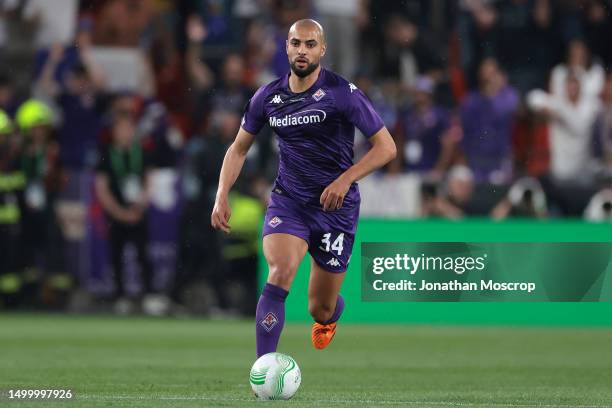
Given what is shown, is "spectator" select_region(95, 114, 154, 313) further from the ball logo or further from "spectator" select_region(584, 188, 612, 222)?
the ball logo

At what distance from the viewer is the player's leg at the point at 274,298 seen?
28.2 feet

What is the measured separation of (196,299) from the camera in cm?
1884

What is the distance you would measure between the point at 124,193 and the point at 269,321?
1035 centimetres

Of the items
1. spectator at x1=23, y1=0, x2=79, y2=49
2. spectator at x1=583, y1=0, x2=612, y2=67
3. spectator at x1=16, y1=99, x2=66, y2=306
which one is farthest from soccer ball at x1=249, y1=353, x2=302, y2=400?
spectator at x1=23, y1=0, x2=79, y2=49

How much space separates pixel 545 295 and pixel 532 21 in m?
5.33

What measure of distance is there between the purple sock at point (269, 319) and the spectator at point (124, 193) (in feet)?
33.0

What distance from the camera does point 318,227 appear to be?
30.6 ft

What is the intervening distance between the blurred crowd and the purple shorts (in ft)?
27.9

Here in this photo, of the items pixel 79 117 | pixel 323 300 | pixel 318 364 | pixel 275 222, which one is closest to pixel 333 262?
pixel 323 300

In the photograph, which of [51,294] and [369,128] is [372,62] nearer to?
[51,294]

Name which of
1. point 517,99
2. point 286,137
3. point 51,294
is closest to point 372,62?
point 517,99

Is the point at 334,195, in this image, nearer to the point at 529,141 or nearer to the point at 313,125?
the point at 313,125

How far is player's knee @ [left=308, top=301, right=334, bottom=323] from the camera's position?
10138 mm

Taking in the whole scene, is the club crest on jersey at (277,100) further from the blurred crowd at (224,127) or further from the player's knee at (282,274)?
the blurred crowd at (224,127)
